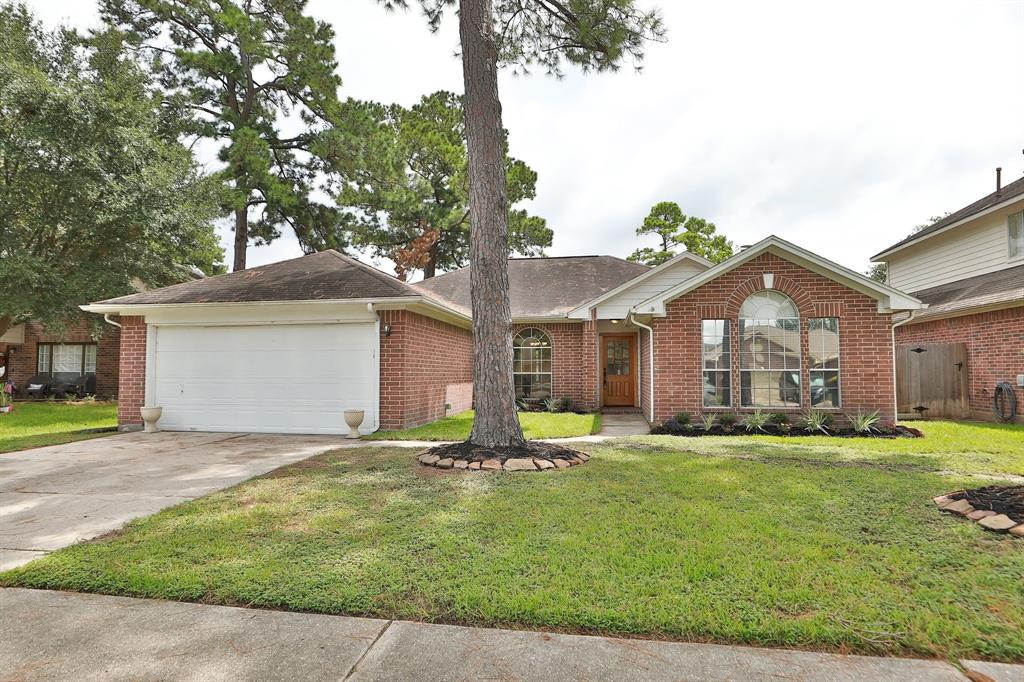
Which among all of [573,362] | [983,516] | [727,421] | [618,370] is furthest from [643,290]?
[983,516]

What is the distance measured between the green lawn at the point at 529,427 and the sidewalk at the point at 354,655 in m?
6.26

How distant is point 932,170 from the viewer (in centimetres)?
1416

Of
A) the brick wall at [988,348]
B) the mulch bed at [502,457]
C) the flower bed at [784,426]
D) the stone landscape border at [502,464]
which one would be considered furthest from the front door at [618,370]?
the stone landscape border at [502,464]

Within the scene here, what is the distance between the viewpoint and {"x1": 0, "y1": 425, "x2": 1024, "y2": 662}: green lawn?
2.55 metres

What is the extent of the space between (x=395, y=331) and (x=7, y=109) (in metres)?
13.7

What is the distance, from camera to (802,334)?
32.9 feet

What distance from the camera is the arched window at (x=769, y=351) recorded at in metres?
10.1

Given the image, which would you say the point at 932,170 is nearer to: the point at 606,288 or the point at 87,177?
the point at 606,288

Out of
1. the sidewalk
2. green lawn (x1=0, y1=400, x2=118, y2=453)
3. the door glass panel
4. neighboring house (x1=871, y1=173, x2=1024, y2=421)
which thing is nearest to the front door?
the door glass panel

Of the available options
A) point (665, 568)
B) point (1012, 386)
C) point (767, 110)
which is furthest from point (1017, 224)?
point (665, 568)

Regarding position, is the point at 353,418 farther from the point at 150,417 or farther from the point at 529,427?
the point at 150,417

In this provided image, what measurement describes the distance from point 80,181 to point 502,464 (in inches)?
593

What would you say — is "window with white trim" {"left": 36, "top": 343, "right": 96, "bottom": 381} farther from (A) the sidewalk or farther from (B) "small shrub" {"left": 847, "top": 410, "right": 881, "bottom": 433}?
(B) "small shrub" {"left": 847, "top": 410, "right": 881, "bottom": 433}

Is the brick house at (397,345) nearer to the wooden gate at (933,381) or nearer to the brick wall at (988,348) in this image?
the brick wall at (988,348)
